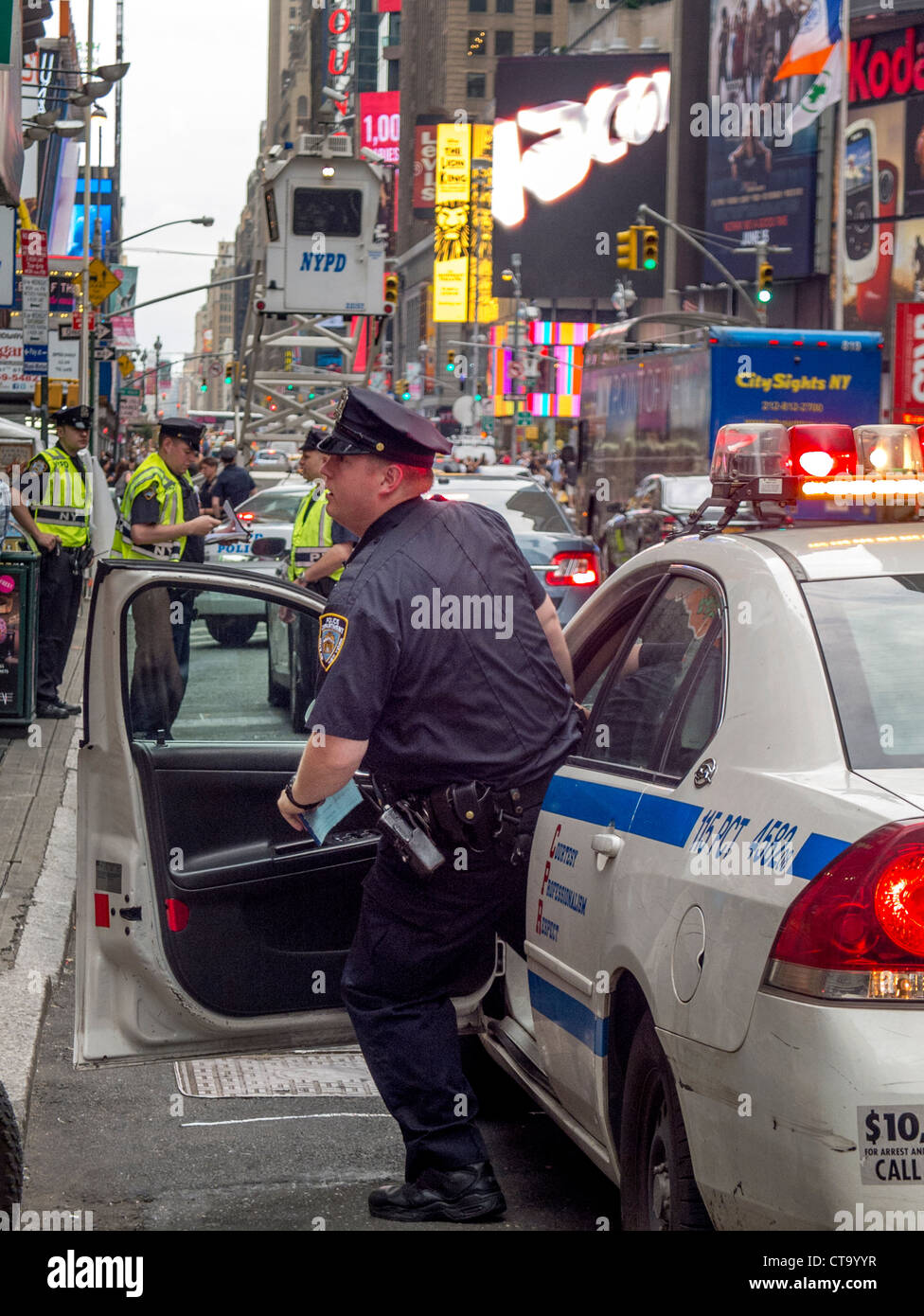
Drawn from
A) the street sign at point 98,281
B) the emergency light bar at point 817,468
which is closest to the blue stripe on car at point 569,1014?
the emergency light bar at point 817,468

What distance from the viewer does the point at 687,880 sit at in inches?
132

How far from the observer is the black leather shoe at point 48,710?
41.4 feet

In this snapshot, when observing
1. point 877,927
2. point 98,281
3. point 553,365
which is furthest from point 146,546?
point 553,365

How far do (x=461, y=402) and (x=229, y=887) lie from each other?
82.0m

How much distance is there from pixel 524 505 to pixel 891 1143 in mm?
13115

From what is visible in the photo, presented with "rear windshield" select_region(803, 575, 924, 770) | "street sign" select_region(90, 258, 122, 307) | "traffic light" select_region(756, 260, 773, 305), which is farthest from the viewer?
"traffic light" select_region(756, 260, 773, 305)

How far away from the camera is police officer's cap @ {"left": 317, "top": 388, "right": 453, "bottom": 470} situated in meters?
4.18

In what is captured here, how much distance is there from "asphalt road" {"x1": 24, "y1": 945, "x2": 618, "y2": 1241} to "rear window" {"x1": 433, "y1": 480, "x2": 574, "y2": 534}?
9995 millimetres

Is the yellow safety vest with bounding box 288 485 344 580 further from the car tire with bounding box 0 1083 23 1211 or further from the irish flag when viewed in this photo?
the irish flag

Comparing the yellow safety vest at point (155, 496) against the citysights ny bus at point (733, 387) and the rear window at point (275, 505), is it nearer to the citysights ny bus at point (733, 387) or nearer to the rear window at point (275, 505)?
the rear window at point (275, 505)

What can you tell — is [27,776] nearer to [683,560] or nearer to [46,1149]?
[46,1149]

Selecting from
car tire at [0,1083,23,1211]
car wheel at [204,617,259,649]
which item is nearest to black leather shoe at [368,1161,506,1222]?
car tire at [0,1083,23,1211]

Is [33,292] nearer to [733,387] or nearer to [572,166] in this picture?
[733,387]
